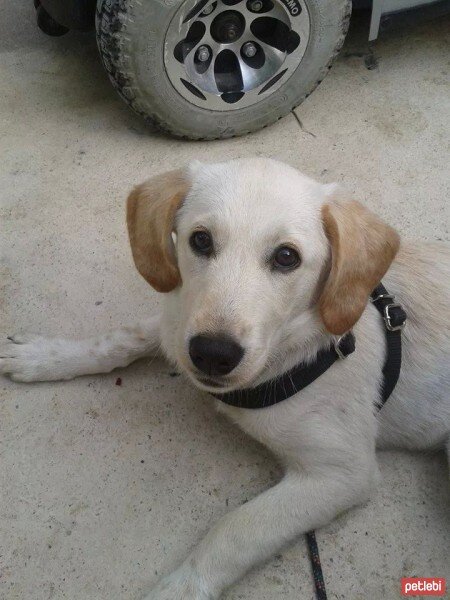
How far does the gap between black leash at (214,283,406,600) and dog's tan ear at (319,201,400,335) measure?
17 centimetres

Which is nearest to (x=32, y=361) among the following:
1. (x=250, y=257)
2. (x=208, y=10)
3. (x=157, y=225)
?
(x=157, y=225)

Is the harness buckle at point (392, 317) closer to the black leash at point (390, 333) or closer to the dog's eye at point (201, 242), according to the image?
the black leash at point (390, 333)

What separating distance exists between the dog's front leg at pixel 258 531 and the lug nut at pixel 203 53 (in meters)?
2.60

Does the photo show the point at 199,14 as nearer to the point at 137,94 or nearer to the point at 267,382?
the point at 137,94

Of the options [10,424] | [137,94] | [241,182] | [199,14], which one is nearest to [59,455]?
[10,424]

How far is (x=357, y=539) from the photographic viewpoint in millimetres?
2275

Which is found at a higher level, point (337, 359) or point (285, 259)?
point (285, 259)

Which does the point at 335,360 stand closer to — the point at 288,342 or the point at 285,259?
the point at 288,342

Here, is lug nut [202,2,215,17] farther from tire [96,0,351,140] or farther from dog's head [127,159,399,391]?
dog's head [127,159,399,391]

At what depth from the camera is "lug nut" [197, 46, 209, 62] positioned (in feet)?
11.3

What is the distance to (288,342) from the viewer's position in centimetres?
200

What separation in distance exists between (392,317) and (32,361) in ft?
5.30

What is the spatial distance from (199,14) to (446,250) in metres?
2.07

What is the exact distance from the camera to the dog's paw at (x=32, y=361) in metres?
2.58
